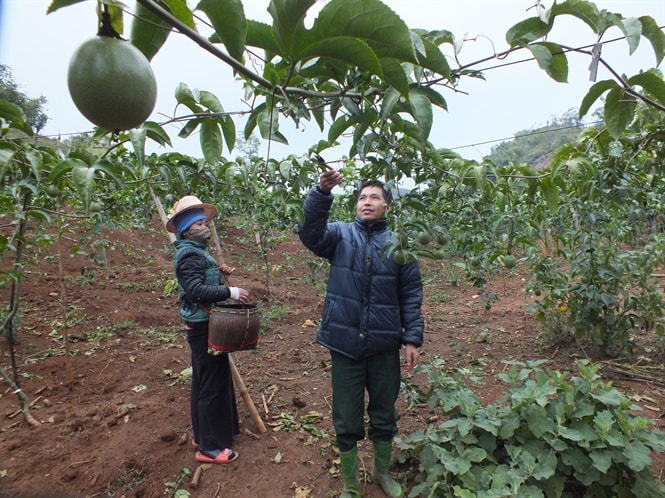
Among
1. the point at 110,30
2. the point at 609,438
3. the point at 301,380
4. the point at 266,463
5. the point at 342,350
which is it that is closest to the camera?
the point at 110,30

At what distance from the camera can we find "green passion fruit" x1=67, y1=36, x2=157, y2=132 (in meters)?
0.66

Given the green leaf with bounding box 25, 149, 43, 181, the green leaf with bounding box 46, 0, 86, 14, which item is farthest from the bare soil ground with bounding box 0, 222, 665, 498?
the green leaf with bounding box 46, 0, 86, 14

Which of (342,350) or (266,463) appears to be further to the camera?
(266,463)

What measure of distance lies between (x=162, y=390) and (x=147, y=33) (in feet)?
9.95

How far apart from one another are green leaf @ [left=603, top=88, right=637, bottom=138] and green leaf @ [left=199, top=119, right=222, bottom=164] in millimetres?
1076

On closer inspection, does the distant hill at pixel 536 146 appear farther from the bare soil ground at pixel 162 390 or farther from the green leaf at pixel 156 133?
the green leaf at pixel 156 133

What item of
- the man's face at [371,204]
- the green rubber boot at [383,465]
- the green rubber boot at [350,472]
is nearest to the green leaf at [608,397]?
the green rubber boot at [383,465]

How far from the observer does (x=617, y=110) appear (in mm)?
1191

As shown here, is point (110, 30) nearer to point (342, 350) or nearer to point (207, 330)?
point (342, 350)

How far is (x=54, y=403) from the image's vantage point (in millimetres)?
3016

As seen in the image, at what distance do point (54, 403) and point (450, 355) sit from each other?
3216 mm

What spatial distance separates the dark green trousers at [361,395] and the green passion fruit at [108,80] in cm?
159

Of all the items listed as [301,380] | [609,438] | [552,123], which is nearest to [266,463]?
[301,380]

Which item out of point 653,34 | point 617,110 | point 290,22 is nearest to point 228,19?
point 290,22
